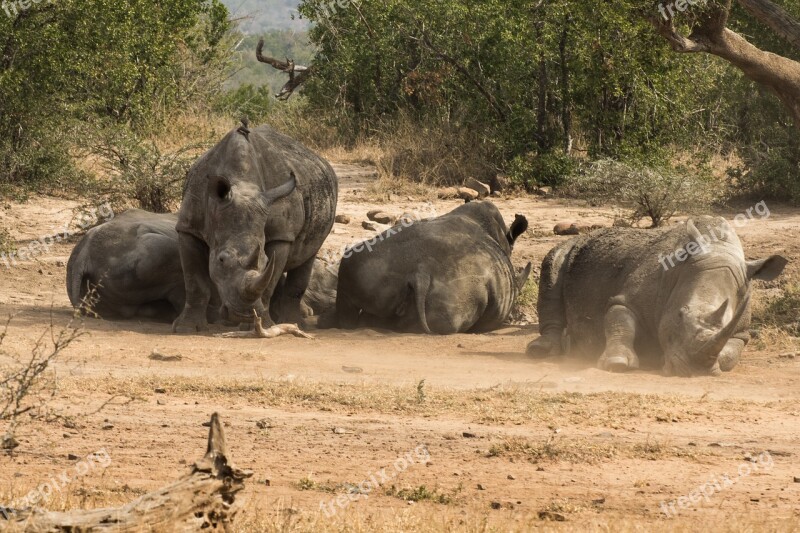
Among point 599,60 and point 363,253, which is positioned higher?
point 599,60

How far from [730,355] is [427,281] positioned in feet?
10.5

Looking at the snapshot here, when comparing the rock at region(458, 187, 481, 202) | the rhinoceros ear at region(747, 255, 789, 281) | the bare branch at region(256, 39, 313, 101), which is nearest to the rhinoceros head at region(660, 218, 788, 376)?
the rhinoceros ear at region(747, 255, 789, 281)

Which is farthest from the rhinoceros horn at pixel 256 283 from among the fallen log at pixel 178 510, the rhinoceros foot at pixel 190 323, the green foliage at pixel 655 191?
the green foliage at pixel 655 191

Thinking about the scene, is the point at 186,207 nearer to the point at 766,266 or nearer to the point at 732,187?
the point at 766,266

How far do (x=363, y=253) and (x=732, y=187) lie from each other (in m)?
8.31

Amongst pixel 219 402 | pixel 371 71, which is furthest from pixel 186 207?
pixel 371 71

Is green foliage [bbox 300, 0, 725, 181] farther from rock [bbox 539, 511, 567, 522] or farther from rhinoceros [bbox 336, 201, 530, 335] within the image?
rock [bbox 539, 511, 567, 522]

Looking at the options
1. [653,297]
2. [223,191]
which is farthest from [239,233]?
[653,297]

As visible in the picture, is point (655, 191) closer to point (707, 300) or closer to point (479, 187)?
point (479, 187)

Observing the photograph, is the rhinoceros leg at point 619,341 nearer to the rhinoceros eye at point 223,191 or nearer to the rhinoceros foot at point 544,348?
the rhinoceros foot at point 544,348

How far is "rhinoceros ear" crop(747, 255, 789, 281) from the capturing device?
10.9m

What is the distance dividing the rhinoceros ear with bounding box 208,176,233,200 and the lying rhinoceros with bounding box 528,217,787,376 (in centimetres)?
303

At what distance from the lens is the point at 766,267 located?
1095 cm

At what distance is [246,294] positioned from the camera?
11688mm
